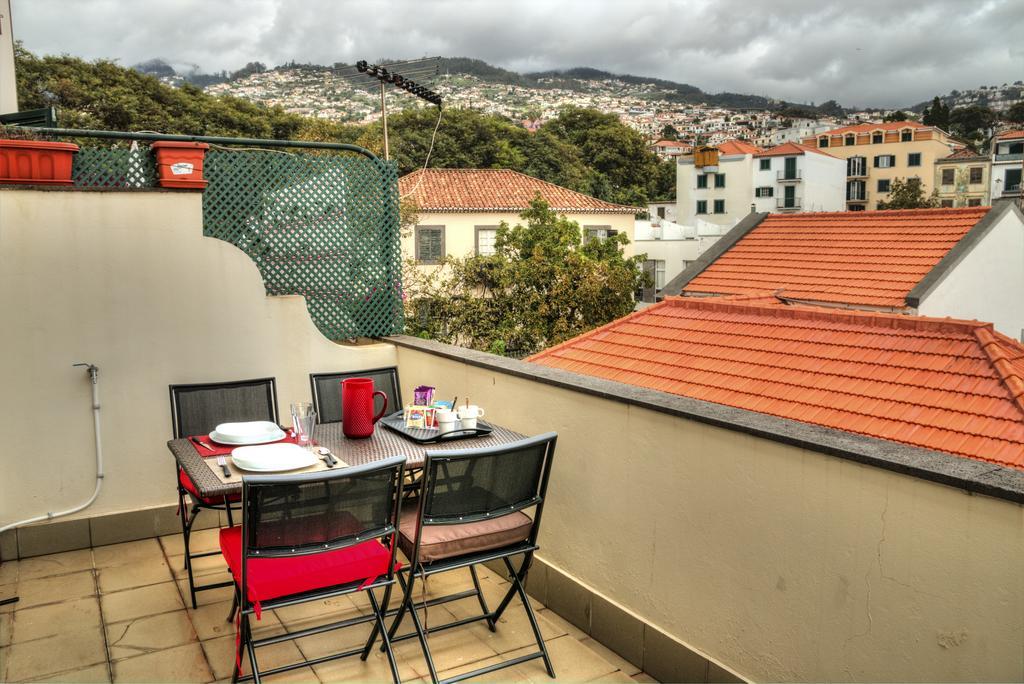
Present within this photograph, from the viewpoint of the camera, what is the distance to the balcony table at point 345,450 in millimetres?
2785

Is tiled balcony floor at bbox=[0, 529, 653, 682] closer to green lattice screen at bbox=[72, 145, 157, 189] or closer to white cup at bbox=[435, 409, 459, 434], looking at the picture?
white cup at bbox=[435, 409, 459, 434]

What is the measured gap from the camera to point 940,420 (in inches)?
248

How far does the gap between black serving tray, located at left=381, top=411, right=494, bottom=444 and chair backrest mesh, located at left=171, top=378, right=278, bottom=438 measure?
817mm

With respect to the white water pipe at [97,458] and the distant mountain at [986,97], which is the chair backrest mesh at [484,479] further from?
the distant mountain at [986,97]

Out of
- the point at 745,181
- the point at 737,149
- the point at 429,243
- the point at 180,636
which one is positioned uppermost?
the point at 737,149

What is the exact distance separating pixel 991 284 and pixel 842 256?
2.25 m

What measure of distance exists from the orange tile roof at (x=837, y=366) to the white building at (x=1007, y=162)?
204 feet

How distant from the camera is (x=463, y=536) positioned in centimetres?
290

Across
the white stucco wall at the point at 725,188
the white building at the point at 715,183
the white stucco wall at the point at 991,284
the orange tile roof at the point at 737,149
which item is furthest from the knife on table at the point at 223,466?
the orange tile roof at the point at 737,149

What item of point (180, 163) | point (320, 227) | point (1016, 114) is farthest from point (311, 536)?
point (1016, 114)

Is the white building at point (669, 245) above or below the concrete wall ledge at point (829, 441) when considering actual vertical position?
above

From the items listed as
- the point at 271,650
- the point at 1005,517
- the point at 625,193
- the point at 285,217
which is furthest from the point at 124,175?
the point at 625,193

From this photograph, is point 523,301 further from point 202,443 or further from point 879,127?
point 879,127

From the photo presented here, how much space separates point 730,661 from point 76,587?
305 cm
